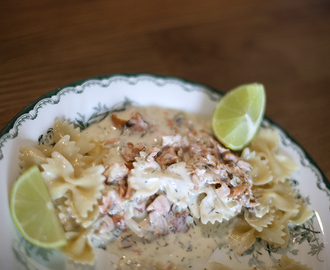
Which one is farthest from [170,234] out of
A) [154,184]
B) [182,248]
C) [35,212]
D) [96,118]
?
[96,118]

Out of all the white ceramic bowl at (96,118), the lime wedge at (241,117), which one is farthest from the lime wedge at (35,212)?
the lime wedge at (241,117)

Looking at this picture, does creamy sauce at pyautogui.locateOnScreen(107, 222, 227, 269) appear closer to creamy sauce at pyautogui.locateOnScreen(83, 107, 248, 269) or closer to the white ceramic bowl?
creamy sauce at pyautogui.locateOnScreen(83, 107, 248, 269)

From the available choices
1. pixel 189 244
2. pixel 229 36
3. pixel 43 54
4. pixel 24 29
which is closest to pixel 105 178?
pixel 189 244

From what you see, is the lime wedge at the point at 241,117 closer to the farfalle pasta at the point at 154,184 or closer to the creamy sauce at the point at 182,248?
the farfalle pasta at the point at 154,184

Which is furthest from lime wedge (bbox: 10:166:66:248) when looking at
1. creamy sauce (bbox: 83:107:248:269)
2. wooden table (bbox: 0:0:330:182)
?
wooden table (bbox: 0:0:330:182)

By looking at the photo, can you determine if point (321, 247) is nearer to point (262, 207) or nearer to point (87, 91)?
point (262, 207)

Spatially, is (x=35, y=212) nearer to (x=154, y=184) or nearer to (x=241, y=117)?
(x=154, y=184)
